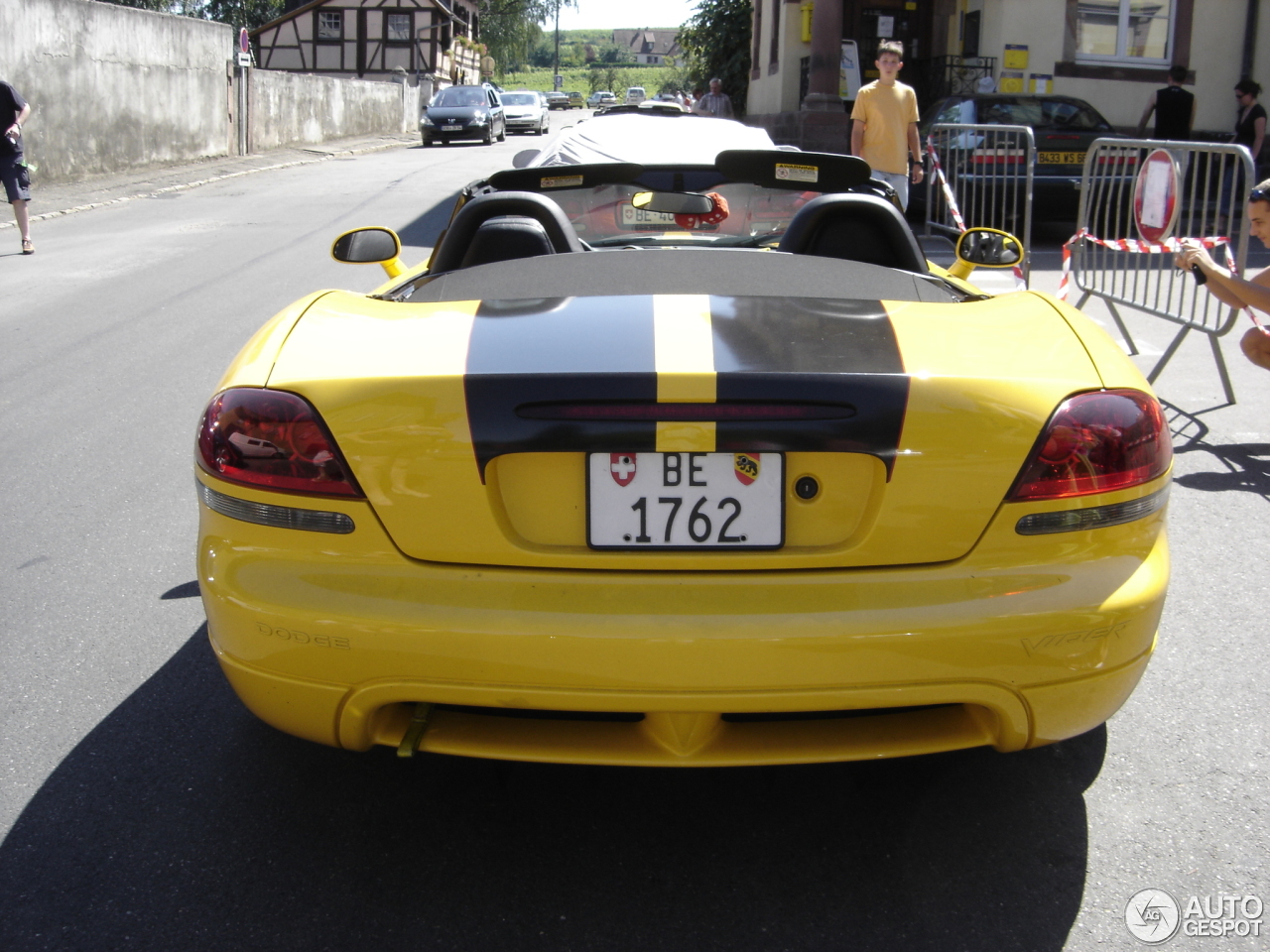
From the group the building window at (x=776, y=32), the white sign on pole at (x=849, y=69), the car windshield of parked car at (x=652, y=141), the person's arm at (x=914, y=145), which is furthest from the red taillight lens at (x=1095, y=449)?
the building window at (x=776, y=32)

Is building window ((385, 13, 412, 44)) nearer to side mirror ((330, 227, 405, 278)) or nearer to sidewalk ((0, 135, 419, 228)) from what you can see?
sidewalk ((0, 135, 419, 228))

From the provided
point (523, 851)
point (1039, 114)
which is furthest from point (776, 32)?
point (523, 851)

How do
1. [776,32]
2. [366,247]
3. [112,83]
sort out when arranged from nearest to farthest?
[366,247]
[112,83]
[776,32]

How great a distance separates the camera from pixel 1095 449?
2.24m

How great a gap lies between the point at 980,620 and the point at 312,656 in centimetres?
116

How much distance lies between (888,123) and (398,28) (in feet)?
176

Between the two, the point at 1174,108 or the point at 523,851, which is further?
the point at 1174,108

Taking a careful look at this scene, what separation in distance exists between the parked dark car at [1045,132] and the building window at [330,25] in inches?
1981

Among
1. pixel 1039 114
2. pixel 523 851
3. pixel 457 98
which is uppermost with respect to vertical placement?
pixel 457 98

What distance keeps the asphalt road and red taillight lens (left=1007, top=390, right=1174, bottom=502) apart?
2.48ft

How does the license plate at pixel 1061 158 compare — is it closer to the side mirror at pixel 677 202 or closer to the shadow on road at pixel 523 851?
the side mirror at pixel 677 202

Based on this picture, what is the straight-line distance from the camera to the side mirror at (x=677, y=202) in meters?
3.73

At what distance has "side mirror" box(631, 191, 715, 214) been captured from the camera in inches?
147

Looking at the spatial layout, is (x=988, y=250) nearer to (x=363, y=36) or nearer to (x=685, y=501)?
(x=685, y=501)
